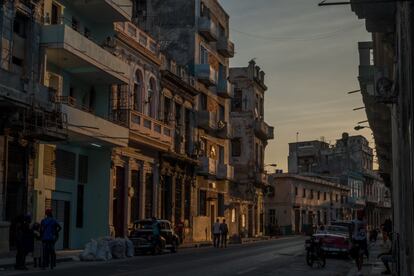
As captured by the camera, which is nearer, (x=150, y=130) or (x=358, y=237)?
(x=358, y=237)

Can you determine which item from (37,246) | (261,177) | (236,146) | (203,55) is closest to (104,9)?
(37,246)

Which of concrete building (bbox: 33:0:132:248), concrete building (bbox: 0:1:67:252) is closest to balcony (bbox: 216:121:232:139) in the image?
concrete building (bbox: 33:0:132:248)

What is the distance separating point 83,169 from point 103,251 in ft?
30.7

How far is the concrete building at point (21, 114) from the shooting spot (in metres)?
26.4

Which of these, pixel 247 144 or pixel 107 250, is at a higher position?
pixel 247 144

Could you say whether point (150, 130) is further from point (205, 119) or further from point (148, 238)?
point (205, 119)

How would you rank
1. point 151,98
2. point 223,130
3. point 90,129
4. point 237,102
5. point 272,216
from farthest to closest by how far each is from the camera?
point 272,216, point 237,102, point 223,130, point 151,98, point 90,129

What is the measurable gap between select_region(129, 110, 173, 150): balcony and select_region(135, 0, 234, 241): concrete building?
27.8 ft

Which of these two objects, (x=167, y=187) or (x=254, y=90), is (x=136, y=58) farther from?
(x=254, y=90)

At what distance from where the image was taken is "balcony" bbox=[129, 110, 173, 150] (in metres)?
37.8

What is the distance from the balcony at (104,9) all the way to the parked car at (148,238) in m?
10.5

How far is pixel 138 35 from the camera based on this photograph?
40375 mm

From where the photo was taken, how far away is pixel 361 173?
364 ft

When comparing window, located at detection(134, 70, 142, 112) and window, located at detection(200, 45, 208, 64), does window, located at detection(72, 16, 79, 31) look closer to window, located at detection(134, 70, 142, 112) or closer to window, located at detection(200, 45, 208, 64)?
window, located at detection(134, 70, 142, 112)
